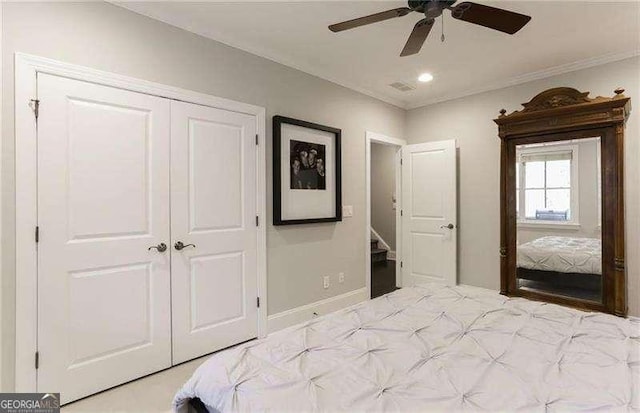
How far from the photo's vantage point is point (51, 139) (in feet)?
6.84

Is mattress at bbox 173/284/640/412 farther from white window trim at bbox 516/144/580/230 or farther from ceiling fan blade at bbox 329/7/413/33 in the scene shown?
white window trim at bbox 516/144/580/230

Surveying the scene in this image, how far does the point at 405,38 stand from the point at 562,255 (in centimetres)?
262

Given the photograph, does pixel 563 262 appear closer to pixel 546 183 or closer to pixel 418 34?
pixel 546 183

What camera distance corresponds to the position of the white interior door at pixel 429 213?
422cm

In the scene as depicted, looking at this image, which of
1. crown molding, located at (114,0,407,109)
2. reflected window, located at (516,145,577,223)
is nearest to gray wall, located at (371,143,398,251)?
crown molding, located at (114,0,407,109)

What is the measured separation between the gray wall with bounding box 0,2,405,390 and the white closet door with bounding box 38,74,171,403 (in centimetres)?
16

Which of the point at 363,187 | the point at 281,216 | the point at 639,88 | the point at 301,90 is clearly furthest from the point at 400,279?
the point at 639,88

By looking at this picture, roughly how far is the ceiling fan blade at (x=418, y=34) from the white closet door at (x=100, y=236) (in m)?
1.79

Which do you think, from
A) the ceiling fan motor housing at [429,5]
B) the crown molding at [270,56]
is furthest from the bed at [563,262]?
the ceiling fan motor housing at [429,5]

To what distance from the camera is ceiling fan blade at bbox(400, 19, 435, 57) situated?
202 centimetres

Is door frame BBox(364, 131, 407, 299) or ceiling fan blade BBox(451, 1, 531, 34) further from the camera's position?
door frame BBox(364, 131, 407, 299)

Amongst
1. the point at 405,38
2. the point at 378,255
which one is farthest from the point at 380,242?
the point at 405,38

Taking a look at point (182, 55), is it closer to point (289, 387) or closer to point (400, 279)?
point (289, 387)

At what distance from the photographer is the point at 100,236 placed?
89.4 inches
